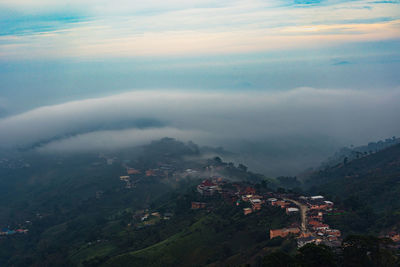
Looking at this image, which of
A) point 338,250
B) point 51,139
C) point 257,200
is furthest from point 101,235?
point 51,139

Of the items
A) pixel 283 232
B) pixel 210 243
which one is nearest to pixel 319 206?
pixel 283 232

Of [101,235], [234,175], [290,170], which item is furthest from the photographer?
[290,170]

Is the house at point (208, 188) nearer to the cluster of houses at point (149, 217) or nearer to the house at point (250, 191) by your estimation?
the house at point (250, 191)

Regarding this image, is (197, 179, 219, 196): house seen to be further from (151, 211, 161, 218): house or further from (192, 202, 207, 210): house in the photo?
(151, 211, 161, 218): house

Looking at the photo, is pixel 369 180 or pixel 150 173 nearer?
pixel 369 180

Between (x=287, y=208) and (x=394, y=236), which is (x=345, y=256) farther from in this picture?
(x=287, y=208)

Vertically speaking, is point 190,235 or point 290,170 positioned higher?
point 190,235

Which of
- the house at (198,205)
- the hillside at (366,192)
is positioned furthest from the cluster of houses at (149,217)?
the hillside at (366,192)

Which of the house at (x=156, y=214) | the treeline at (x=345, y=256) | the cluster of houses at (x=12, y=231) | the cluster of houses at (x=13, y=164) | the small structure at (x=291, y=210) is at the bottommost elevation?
the cluster of houses at (x=12, y=231)

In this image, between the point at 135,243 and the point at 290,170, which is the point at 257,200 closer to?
the point at 135,243
